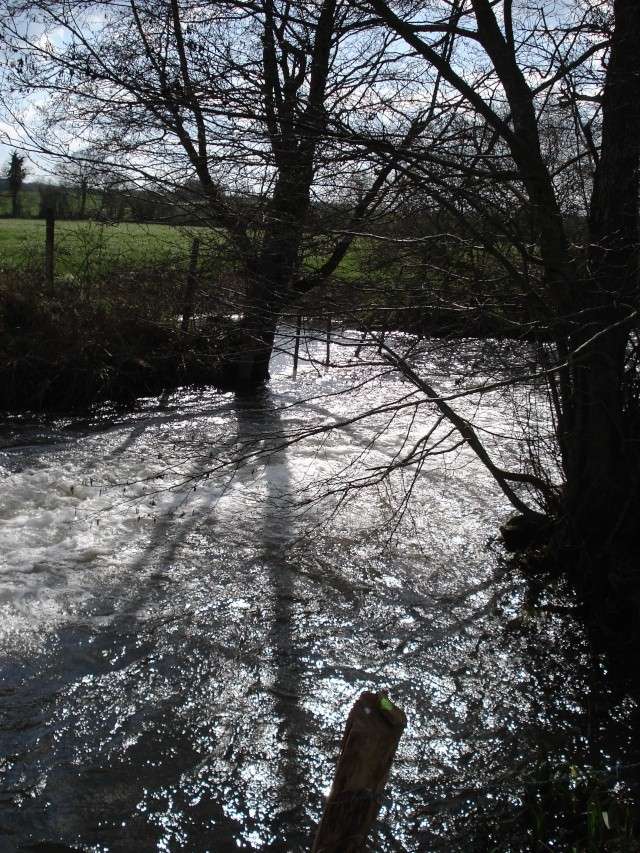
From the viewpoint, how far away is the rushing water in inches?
153

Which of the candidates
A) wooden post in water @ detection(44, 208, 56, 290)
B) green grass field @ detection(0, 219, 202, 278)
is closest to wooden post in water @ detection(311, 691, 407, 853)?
green grass field @ detection(0, 219, 202, 278)

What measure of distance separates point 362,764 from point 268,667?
277 centimetres

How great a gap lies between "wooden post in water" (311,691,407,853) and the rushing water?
1.37 m

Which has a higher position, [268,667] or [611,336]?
[611,336]

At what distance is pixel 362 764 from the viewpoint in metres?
2.41

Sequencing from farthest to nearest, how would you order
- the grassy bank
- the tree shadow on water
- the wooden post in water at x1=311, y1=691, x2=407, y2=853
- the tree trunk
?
the grassy bank → the tree trunk → the tree shadow on water → the wooden post in water at x1=311, y1=691, x2=407, y2=853

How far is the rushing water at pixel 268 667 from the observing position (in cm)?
389

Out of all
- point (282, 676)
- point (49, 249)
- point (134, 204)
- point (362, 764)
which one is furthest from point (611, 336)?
point (49, 249)

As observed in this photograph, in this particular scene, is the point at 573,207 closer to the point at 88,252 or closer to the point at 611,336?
the point at 611,336

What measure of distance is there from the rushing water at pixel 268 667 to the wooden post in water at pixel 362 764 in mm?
1373

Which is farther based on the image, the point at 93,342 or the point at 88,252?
the point at 88,252

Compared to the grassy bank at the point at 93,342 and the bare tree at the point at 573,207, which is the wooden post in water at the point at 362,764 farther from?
the grassy bank at the point at 93,342

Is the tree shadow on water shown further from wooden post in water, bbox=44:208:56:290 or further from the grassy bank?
wooden post in water, bbox=44:208:56:290

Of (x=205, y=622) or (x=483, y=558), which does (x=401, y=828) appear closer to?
(x=205, y=622)
